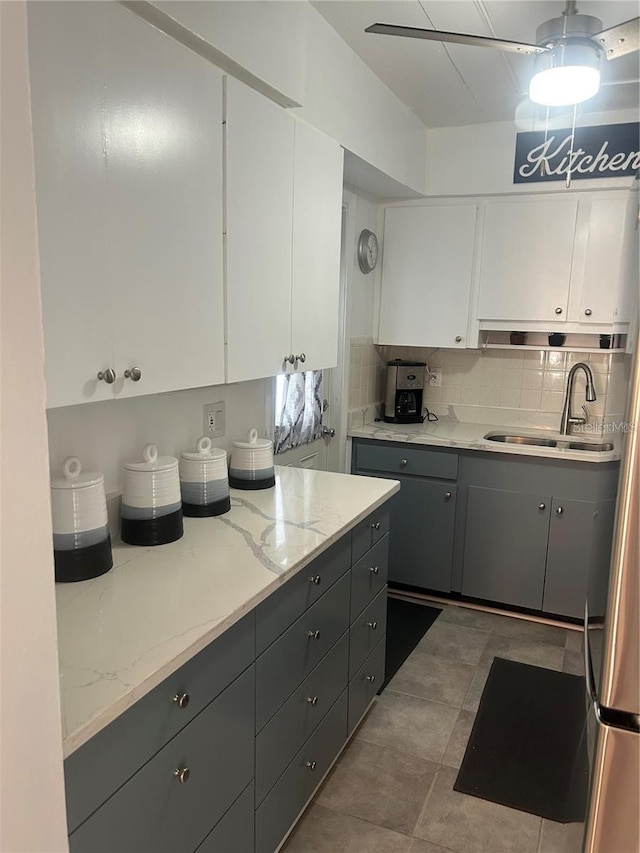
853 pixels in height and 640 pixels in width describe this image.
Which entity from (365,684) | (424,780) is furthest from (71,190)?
(424,780)

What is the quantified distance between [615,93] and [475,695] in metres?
2.75

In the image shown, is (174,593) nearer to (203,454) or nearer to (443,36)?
(203,454)

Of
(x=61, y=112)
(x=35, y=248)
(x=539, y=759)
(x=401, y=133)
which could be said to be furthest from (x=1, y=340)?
(x=401, y=133)

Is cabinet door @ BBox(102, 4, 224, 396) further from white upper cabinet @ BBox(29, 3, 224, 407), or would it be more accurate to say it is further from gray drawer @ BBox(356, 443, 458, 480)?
gray drawer @ BBox(356, 443, 458, 480)

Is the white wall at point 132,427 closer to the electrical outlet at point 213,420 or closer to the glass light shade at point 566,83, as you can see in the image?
the electrical outlet at point 213,420

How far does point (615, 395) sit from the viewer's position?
1169 mm

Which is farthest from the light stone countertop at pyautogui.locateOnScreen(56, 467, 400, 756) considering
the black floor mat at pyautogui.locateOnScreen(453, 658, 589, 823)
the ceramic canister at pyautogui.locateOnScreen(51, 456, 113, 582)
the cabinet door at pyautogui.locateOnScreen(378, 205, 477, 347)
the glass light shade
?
the cabinet door at pyautogui.locateOnScreen(378, 205, 477, 347)

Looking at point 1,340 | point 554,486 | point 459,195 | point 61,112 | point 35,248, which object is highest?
point 459,195

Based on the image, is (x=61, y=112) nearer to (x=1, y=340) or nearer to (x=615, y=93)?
(x=1, y=340)

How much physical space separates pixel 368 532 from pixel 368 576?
175 millimetres

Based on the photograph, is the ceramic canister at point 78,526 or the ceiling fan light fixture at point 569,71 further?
the ceiling fan light fixture at point 569,71

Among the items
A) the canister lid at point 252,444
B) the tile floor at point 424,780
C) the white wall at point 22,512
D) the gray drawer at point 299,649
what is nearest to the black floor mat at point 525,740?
the tile floor at point 424,780

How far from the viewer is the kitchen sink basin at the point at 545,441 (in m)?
3.47

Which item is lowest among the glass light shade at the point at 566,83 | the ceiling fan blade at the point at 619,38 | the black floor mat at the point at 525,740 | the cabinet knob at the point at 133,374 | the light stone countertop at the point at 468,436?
the black floor mat at the point at 525,740
